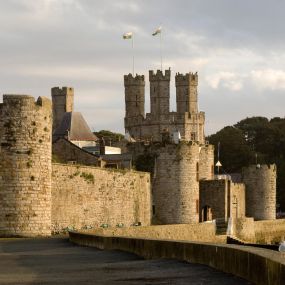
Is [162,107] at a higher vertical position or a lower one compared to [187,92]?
lower

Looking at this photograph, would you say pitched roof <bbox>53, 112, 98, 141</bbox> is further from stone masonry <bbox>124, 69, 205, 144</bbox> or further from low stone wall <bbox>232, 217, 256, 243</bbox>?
stone masonry <bbox>124, 69, 205, 144</bbox>

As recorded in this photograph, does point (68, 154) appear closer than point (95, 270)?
No

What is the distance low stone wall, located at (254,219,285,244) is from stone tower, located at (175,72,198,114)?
228ft

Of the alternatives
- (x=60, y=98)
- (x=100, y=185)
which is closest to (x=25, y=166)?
(x=100, y=185)

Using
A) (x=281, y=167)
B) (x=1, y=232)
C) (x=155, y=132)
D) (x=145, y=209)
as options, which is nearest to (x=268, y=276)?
(x=1, y=232)

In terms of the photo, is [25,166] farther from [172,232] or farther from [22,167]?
[172,232]

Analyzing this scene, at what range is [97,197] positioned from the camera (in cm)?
4759

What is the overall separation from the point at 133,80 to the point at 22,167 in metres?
113

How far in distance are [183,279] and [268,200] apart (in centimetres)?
6376

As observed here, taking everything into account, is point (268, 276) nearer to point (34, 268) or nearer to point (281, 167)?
point (34, 268)

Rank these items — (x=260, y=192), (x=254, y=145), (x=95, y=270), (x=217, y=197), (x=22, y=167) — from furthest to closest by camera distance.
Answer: (x=254, y=145) → (x=260, y=192) → (x=217, y=197) → (x=22, y=167) → (x=95, y=270)

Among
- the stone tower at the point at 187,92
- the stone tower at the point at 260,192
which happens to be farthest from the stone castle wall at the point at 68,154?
the stone tower at the point at 187,92

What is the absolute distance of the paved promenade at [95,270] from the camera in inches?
609

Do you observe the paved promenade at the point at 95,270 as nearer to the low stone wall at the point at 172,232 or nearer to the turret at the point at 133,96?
the low stone wall at the point at 172,232
